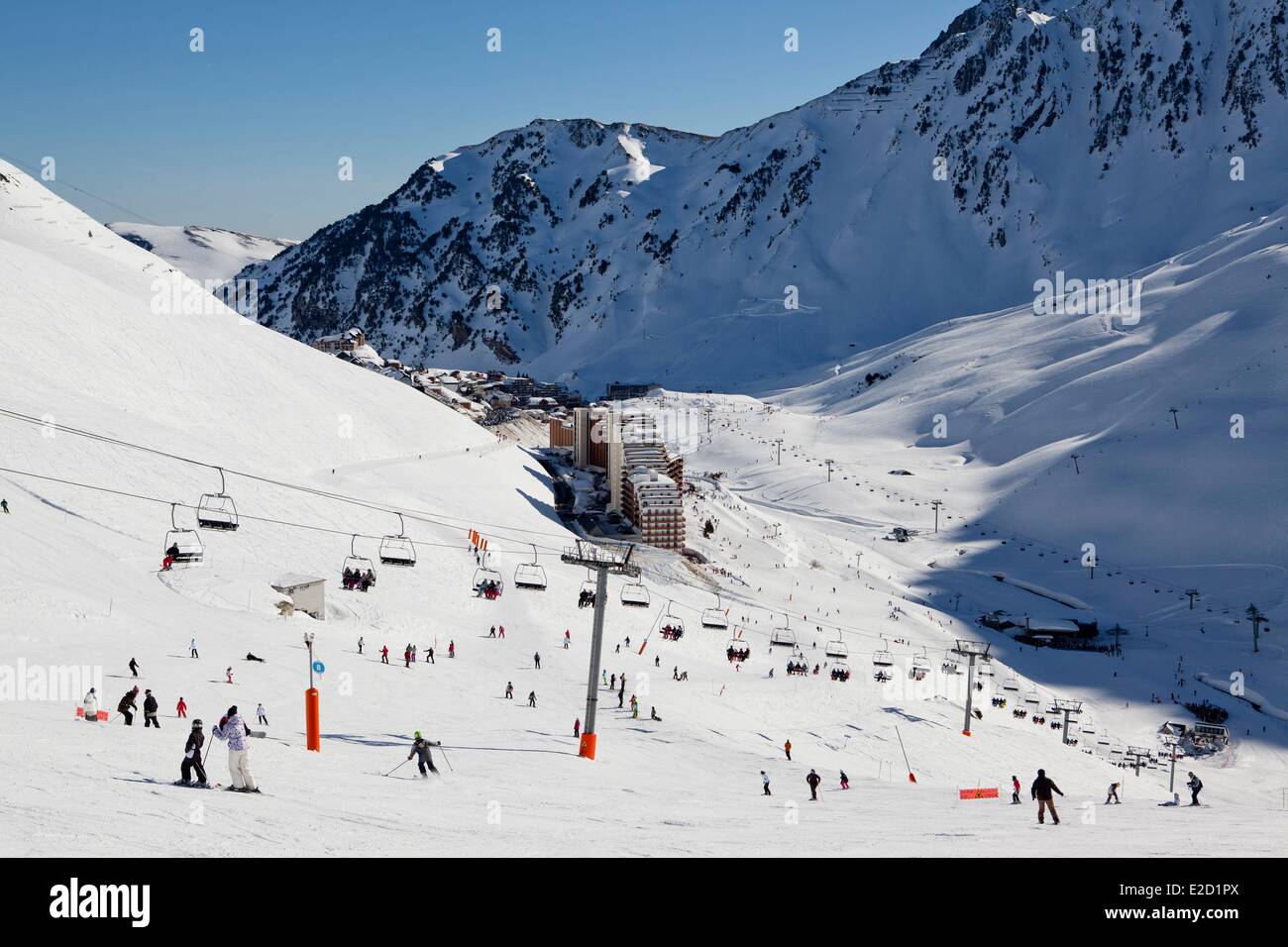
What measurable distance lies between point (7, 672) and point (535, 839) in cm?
1687

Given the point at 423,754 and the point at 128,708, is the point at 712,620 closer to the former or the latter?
the point at 423,754

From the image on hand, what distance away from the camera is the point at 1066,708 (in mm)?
51531

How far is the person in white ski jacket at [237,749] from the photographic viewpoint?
55.6 ft

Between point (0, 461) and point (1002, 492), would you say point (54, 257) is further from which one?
point (1002, 492)

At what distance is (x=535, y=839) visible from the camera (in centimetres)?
1616

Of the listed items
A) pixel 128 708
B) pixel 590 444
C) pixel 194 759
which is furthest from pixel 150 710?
pixel 590 444

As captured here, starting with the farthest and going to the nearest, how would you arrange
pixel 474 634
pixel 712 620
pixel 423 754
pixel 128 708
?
pixel 712 620 → pixel 474 634 → pixel 128 708 → pixel 423 754

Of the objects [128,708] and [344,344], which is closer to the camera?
[128,708]

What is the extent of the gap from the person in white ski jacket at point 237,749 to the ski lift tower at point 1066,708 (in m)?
38.7

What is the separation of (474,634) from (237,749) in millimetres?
29703

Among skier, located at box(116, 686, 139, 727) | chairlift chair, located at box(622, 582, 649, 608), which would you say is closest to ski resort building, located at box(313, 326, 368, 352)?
chairlift chair, located at box(622, 582, 649, 608)

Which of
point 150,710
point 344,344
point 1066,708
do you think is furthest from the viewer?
point 344,344
